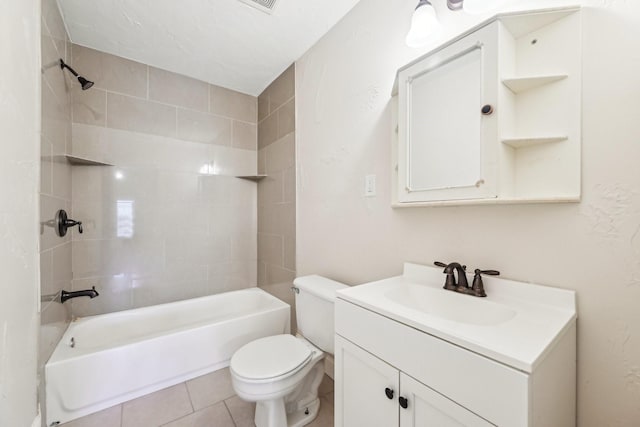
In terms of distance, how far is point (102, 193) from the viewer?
79.0 inches

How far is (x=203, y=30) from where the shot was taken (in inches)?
70.2

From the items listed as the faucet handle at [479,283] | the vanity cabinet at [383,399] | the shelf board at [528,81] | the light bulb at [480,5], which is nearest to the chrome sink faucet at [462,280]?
the faucet handle at [479,283]

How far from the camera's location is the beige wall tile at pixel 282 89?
2197 millimetres

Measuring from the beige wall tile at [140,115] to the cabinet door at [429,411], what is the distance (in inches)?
99.6

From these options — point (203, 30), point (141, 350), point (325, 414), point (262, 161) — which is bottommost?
point (325, 414)

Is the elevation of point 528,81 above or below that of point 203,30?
below

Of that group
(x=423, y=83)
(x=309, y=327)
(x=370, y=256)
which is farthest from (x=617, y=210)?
(x=309, y=327)

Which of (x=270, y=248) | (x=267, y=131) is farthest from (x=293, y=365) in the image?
(x=267, y=131)

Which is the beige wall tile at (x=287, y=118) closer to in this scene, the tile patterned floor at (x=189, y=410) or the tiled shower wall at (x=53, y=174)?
the tiled shower wall at (x=53, y=174)

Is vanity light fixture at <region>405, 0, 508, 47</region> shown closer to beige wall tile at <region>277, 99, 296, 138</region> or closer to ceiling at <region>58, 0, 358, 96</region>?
ceiling at <region>58, 0, 358, 96</region>

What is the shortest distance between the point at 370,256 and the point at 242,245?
5.20ft

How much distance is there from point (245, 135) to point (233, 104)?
32 cm

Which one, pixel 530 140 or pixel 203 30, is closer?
pixel 530 140

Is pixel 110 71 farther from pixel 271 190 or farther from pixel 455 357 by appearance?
pixel 455 357
